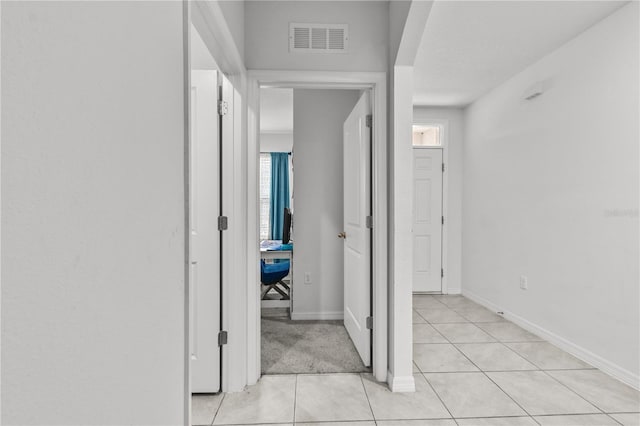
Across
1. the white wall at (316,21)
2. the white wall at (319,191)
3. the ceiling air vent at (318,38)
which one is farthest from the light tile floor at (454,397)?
the ceiling air vent at (318,38)

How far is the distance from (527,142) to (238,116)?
2.81 meters

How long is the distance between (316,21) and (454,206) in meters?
3.30

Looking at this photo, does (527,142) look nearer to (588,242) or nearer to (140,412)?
(588,242)

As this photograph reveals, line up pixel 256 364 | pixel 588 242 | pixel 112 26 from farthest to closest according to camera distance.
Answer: pixel 588 242
pixel 256 364
pixel 112 26

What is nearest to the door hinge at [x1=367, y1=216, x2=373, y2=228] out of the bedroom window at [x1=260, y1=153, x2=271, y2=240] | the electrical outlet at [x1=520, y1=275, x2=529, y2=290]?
the electrical outlet at [x1=520, y1=275, x2=529, y2=290]

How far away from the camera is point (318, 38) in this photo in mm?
2193

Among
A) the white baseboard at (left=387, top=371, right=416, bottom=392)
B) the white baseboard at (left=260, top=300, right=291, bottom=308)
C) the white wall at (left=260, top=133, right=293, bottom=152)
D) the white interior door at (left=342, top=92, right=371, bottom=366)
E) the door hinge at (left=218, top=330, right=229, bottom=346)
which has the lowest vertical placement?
the white baseboard at (left=260, top=300, right=291, bottom=308)

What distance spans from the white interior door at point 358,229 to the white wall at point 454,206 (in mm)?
2231

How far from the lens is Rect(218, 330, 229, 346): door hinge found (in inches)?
80.3

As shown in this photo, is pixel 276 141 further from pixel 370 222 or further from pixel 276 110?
pixel 370 222

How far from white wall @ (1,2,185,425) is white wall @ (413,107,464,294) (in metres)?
4.26

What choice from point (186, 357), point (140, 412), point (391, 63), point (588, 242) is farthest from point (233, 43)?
point (588, 242)

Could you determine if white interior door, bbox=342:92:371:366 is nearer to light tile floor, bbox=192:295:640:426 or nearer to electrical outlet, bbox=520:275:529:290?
light tile floor, bbox=192:295:640:426

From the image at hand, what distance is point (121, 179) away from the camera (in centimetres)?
73
